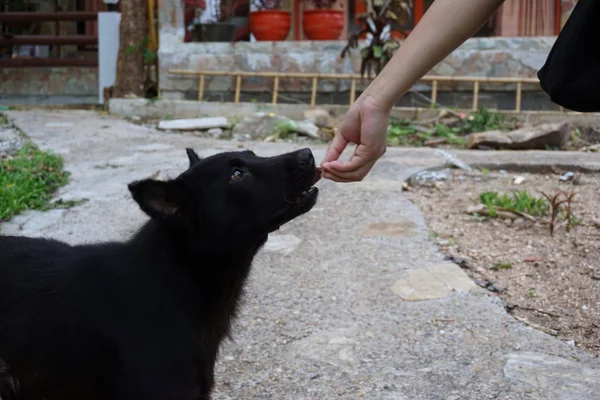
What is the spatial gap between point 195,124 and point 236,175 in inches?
290

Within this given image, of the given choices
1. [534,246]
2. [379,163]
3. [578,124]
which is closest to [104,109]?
[379,163]

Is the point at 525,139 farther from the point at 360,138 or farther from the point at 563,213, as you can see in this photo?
the point at 360,138

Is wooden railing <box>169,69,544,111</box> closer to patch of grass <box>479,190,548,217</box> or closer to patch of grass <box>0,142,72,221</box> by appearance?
patch of grass <box>0,142,72,221</box>

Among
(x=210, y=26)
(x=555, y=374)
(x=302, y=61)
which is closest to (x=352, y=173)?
(x=555, y=374)

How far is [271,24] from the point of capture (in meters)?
11.5

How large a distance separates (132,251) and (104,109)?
995cm

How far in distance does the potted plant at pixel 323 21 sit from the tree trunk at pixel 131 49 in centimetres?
261

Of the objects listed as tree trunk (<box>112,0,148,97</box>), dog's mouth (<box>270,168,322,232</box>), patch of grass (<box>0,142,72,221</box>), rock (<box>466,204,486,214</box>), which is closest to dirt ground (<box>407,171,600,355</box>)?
rock (<box>466,204,486,214</box>)

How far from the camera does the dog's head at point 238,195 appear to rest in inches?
95.1

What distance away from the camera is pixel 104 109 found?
39.1 ft

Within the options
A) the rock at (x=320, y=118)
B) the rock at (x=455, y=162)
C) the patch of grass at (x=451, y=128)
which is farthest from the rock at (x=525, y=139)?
the rock at (x=320, y=118)

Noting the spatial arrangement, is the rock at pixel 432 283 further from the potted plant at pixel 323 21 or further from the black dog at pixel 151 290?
the potted plant at pixel 323 21

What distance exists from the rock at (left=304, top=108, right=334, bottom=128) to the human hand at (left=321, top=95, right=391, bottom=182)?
7.30m

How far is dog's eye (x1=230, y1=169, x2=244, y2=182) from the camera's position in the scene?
2.55 metres
